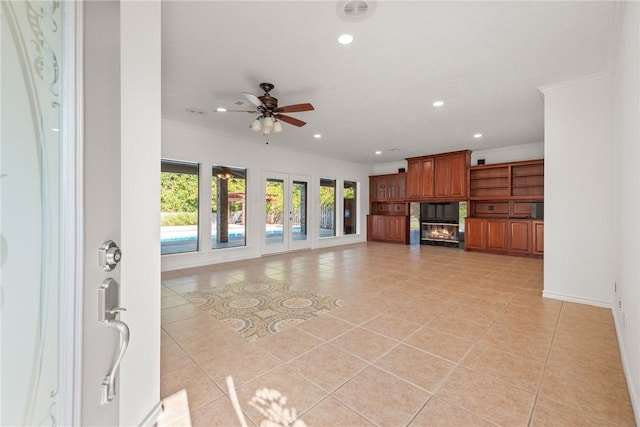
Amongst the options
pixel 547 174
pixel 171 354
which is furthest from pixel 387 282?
pixel 171 354

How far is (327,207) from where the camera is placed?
8500 mm

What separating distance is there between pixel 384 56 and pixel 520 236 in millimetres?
6067

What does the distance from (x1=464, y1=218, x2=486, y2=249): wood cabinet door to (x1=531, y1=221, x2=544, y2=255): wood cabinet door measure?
3.53 feet

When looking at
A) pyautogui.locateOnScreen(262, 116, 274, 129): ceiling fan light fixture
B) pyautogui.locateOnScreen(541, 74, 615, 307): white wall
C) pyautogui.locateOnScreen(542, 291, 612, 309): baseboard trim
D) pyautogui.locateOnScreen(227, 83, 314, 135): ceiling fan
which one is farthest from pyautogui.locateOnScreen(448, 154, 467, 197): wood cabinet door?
pyautogui.locateOnScreen(262, 116, 274, 129): ceiling fan light fixture

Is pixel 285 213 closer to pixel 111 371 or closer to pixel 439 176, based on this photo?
pixel 439 176

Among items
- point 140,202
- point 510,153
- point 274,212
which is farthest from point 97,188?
point 510,153

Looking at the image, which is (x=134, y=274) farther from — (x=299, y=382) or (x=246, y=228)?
(x=246, y=228)

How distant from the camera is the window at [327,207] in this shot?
8320mm

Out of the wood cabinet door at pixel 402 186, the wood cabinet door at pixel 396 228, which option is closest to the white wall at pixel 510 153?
the wood cabinet door at pixel 402 186

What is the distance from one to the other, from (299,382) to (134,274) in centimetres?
128

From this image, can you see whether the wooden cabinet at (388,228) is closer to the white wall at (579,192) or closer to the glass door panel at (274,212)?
the glass door panel at (274,212)

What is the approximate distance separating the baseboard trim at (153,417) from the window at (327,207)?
690cm

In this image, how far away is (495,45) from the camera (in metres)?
2.65

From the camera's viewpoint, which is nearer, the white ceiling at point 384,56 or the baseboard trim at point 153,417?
the baseboard trim at point 153,417
